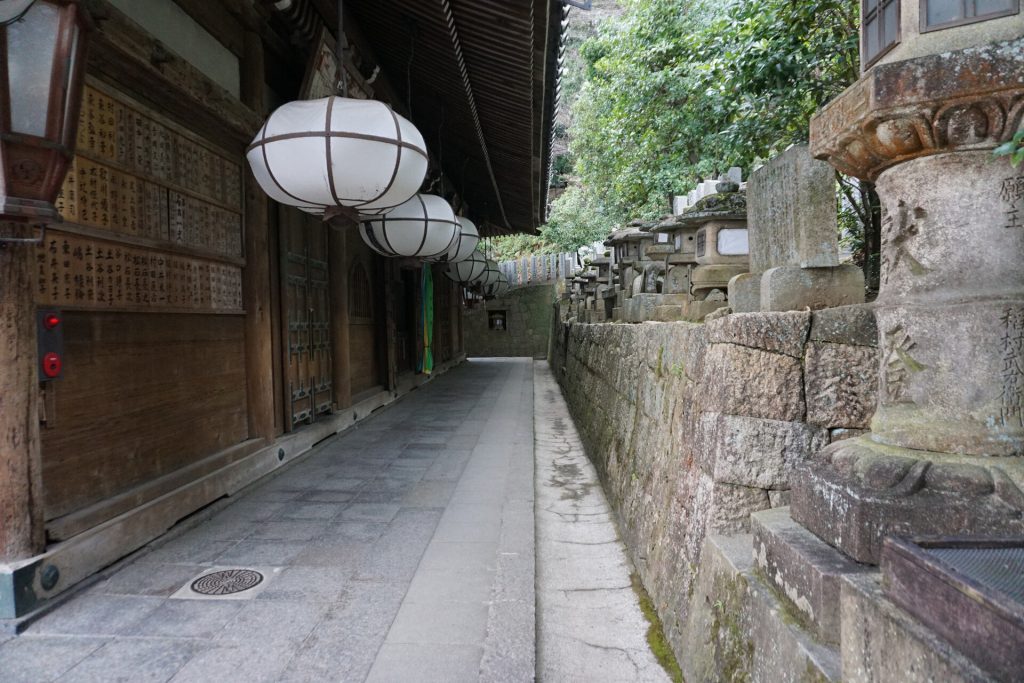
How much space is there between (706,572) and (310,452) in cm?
568

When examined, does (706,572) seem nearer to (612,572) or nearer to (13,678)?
(612,572)

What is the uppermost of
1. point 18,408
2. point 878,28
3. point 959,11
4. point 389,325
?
point 878,28

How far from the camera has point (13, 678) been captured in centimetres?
285

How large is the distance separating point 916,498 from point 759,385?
102 cm

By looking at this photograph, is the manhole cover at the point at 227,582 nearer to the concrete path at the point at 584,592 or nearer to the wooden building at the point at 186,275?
the wooden building at the point at 186,275

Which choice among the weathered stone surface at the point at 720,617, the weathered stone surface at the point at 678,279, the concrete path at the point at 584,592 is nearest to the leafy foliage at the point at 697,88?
the weathered stone surface at the point at 678,279

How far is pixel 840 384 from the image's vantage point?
2787mm

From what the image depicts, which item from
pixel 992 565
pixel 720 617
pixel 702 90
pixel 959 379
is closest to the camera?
pixel 992 565

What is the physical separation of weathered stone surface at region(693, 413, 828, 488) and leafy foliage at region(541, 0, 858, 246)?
5.58 meters

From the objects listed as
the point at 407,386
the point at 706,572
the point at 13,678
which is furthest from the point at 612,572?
the point at 407,386

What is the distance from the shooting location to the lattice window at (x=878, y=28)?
2.23 metres

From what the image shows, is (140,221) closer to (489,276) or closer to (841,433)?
(841,433)

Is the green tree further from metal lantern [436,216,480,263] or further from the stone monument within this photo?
the stone monument

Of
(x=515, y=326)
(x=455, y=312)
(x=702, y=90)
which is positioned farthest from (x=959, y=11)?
(x=515, y=326)
